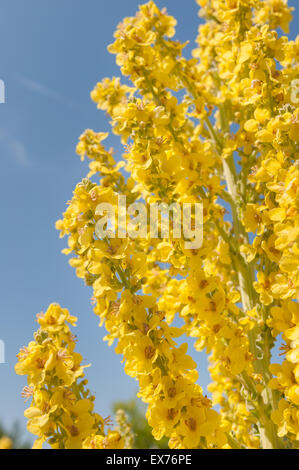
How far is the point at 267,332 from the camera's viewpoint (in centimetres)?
266

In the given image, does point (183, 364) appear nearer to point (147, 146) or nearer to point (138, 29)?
point (147, 146)

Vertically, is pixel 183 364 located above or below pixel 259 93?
below

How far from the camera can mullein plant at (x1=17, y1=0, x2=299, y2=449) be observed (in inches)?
72.0

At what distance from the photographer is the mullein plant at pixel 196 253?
72.0 inches

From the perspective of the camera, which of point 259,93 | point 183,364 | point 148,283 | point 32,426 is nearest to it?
point 32,426

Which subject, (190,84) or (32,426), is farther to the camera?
(190,84)

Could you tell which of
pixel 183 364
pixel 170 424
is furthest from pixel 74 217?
pixel 170 424

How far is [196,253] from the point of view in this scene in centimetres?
240

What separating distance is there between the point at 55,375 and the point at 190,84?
2814mm

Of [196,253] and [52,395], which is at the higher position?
[196,253]

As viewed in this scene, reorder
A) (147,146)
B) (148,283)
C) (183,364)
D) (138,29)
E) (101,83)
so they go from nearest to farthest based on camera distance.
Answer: (183,364), (147,146), (138,29), (148,283), (101,83)

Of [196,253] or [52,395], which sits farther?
[196,253]
